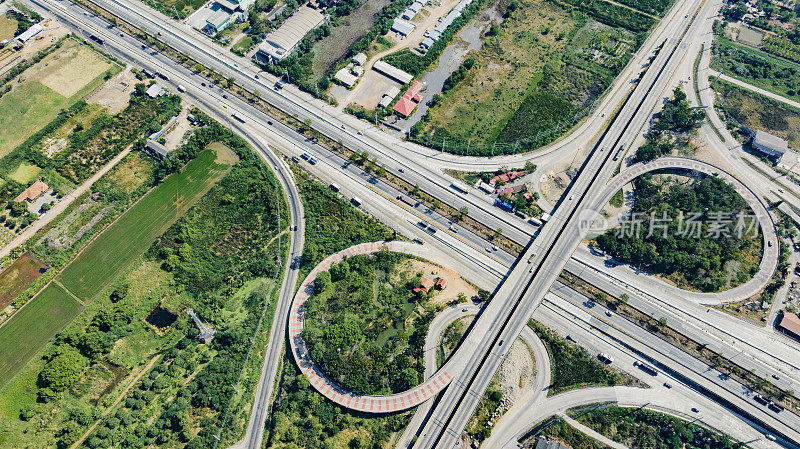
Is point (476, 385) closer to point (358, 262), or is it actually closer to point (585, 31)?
point (358, 262)

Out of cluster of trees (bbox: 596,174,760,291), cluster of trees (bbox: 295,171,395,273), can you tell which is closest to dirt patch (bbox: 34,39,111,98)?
cluster of trees (bbox: 295,171,395,273)

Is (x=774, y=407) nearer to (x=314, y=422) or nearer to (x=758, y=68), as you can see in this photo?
(x=314, y=422)

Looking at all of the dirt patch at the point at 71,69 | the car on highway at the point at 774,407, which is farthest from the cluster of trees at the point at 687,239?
the dirt patch at the point at 71,69

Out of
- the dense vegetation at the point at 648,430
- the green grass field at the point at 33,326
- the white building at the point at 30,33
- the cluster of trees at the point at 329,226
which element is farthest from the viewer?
the white building at the point at 30,33

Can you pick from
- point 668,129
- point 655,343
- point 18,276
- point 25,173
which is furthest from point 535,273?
point 25,173

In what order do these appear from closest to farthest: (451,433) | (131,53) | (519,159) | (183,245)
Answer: (451,433) < (183,245) < (519,159) < (131,53)

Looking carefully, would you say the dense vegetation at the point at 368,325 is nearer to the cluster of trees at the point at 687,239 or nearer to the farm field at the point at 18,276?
the cluster of trees at the point at 687,239

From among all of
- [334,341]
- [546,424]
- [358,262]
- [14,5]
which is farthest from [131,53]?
[546,424]
